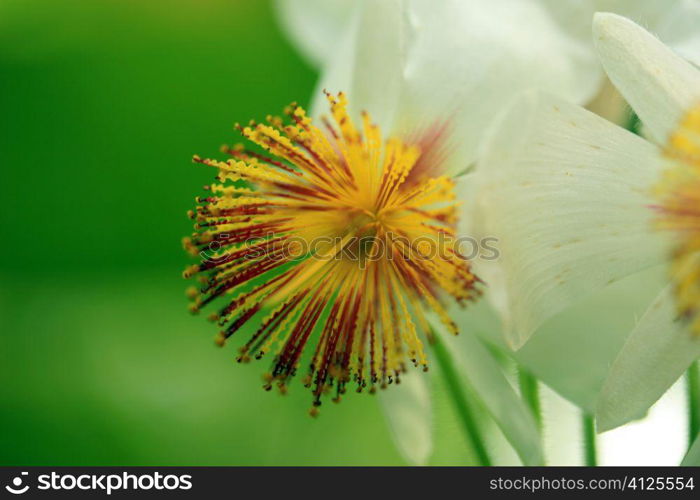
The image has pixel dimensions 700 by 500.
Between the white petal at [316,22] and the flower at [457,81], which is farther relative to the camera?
the white petal at [316,22]

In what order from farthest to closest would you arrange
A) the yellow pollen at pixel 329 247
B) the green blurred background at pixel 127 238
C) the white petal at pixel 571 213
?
the green blurred background at pixel 127 238, the yellow pollen at pixel 329 247, the white petal at pixel 571 213

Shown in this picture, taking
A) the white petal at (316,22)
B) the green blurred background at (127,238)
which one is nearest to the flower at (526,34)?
the white petal at (316,22)

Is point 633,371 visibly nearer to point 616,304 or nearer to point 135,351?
point 616,304

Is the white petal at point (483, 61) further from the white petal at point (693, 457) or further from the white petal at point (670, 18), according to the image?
the white petal at point (693, 457)

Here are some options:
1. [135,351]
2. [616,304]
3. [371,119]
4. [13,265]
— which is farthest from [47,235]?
[616,304]

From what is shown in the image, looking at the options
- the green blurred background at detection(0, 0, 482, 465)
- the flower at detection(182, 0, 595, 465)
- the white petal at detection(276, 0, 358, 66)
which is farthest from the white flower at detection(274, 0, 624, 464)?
the green blurred background at detection(0, 0, 482, 465)

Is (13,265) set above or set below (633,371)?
above
